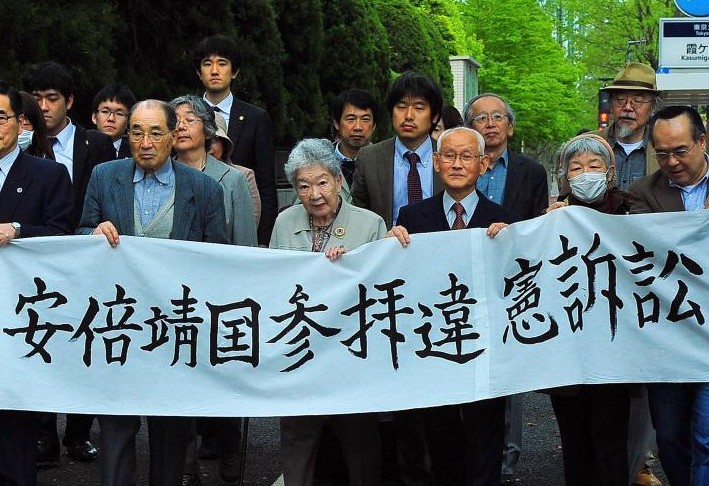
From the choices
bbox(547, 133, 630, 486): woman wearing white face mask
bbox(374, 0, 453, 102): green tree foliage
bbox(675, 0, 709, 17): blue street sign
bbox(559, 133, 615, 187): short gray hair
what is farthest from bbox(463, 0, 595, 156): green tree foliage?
bbox(547, 133, 630, 486): woman wearing white face mask

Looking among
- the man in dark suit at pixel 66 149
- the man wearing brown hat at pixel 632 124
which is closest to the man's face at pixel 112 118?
the man in dark suit at pixel 66 149

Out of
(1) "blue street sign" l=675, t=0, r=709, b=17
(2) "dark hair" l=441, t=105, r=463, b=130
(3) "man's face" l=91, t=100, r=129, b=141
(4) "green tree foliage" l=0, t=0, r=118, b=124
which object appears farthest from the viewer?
(1) "blue street sign" l=675, t=0, r=709, b=17

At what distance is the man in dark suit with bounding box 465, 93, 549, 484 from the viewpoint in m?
6.12

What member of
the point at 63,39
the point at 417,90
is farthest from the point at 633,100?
the point at 63,39

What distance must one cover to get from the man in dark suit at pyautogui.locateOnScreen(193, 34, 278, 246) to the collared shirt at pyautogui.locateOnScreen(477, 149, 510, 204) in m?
1.33

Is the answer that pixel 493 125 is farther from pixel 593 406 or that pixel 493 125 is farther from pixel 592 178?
pixel 593 406

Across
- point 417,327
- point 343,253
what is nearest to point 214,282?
point 343,253

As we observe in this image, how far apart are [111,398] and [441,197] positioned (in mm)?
1671

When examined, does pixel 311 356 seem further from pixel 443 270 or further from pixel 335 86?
pixel 335 86

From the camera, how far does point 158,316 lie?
5.00m

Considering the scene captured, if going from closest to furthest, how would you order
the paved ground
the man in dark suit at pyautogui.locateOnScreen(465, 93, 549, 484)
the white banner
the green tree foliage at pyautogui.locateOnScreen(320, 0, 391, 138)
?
the white banner → the man in dark suit at pyautogui.locateOnScreen(465, 93, 549, 484) → the paved ground → the green tree foliage at pyautogui.locateOnScreen(320, 0, 391, 138)

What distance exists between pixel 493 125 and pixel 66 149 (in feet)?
7.66

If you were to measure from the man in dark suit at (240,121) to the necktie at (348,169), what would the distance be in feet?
1.39

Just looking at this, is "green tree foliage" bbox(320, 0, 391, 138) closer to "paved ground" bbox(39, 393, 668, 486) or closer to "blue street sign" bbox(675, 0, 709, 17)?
"blue street sign" bbox(675, 0, 709, 17)
